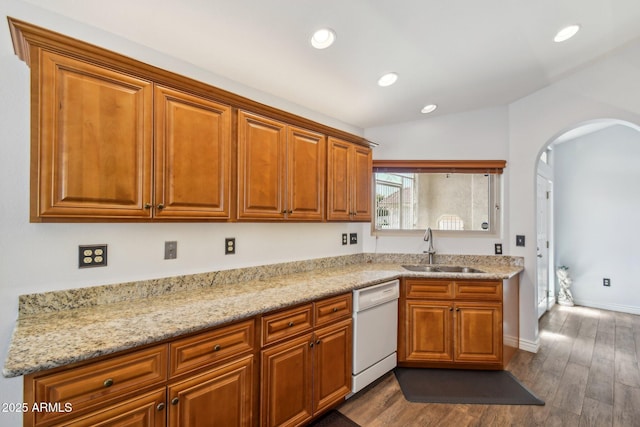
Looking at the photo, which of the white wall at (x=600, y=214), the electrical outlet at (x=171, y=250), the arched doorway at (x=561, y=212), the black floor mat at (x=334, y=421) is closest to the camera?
the electrical outlet at (x=171, y=250)

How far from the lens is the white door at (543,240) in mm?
3949

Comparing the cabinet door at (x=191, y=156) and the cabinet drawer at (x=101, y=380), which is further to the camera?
the cabinet door at (x=191, y=156)

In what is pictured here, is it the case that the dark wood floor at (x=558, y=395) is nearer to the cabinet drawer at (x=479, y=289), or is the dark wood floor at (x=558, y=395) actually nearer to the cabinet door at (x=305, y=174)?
the cabinet drawer at (x=479, y=289)

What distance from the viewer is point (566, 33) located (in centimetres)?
233

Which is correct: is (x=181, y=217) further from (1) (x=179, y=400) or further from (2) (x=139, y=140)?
(1) (x=179, y=400)

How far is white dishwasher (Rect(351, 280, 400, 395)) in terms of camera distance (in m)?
2.29

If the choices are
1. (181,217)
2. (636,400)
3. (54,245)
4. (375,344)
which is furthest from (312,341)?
(636,400)

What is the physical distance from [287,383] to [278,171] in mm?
1361

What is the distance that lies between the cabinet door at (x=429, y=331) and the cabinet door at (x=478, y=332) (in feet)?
0.28

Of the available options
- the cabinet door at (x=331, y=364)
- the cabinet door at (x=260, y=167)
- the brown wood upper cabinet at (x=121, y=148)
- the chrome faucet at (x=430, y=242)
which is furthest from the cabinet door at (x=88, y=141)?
the chrome faucet at (x=430, y=242)

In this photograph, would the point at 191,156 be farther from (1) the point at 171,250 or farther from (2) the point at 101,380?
(2) the point at 101,380

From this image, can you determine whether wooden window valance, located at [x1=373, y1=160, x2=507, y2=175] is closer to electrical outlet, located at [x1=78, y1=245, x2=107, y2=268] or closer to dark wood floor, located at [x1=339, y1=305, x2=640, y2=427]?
dark wood floor, located at [x1=339, y1=305, x2=640, y2=427]

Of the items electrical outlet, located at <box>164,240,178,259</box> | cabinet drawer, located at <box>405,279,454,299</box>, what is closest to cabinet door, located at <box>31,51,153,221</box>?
electrical outlet, located at <box>164,240,178,259</box>

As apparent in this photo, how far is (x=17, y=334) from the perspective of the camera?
4.01 feet
